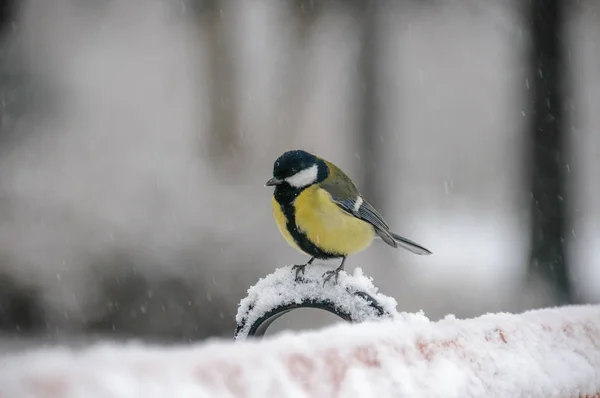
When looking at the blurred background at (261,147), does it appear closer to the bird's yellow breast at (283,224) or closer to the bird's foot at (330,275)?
the bird's yellow breast at (283,224)

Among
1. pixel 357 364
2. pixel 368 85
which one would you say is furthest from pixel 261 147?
pixel 357 364

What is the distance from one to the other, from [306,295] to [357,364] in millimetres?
504

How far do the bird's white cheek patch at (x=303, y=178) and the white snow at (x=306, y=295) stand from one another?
70cm

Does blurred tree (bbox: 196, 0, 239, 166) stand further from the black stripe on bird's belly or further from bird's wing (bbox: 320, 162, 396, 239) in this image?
the black stripe on bird's belly

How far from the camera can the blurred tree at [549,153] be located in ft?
11.7

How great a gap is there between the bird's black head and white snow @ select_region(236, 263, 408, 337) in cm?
69

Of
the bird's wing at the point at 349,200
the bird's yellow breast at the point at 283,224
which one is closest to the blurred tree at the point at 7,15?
the bird's wing at the point at 349,200

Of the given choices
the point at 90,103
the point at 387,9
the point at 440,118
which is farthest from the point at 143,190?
the point at 440,118

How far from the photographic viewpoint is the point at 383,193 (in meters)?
5.09

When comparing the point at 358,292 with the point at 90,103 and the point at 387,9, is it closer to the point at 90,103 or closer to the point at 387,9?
the point at 90,103

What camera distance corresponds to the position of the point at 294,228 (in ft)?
4.90

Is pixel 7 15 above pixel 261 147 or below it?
above

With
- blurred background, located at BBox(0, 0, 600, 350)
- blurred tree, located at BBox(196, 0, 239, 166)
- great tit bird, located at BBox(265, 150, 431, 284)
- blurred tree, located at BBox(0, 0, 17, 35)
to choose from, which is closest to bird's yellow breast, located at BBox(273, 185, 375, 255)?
great tit bird, located at BBox(265, 150, 431, 284)

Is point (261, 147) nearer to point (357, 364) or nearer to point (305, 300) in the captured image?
point (305, 300)
